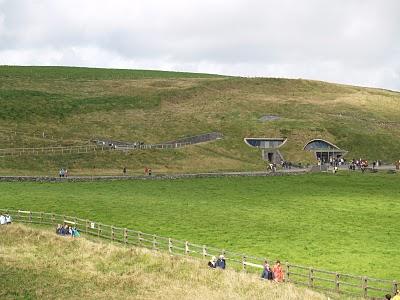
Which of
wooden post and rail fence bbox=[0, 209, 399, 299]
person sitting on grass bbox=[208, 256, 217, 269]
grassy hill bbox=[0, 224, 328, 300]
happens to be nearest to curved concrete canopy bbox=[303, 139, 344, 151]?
wooden post and rail fence bbox=[0, 209, 399, 299]

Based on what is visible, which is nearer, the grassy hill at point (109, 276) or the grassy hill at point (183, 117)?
the grassy hill at point (109, 276)

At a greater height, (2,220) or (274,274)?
(2,220)

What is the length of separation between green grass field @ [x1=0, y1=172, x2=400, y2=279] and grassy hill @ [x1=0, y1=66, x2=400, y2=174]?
53.2 ft

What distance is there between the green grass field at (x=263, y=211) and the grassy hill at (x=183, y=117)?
53.2 ft

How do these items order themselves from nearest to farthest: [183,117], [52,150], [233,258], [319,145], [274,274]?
[274,274] < [233,258] < [52,150] < [319,145] < [183,117]

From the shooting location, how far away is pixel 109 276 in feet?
107

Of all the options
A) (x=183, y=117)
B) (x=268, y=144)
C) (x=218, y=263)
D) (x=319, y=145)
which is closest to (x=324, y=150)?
(x=319, y=145)

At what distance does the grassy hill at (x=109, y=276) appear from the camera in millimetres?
29078

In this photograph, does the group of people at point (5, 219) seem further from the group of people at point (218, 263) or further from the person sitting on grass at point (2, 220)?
the group of people at point (218, 263)

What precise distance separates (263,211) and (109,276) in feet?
82.7

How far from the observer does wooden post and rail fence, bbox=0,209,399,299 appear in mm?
30000

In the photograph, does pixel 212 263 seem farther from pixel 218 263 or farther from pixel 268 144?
pixel 268 144

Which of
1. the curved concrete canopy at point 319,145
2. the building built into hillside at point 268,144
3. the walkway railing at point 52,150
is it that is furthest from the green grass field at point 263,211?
the curved concrete canopy at point 319,145

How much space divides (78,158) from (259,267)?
2247 inches
